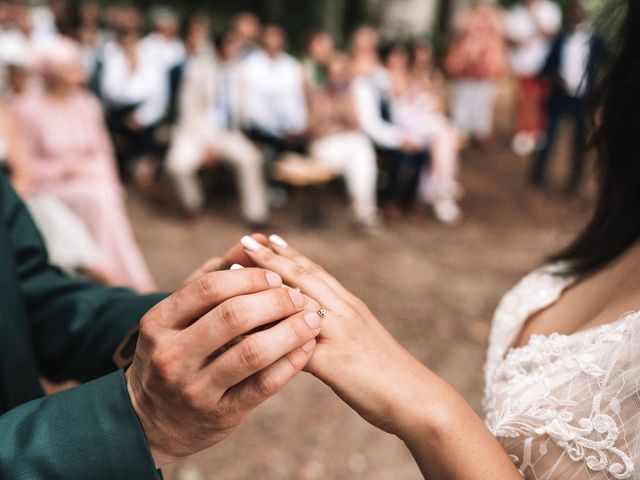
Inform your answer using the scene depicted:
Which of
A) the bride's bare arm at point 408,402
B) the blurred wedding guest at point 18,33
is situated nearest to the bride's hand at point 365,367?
the bride's bare arm at point 408,402

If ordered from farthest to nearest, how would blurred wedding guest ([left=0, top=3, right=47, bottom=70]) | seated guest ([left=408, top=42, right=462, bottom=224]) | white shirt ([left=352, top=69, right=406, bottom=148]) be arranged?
blurred wedding guest ([left=0, top=3, right=47, bottom=70]), seated guest ([left=408, top=42, right=462, bottom=224]), white shirt ([left=352, top=69, right=406, bottom=148])

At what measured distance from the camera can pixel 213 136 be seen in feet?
22.5

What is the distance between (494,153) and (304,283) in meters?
9.12

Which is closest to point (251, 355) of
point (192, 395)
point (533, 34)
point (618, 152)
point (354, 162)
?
point (192, 395)

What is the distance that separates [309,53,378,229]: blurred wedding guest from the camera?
255 inches

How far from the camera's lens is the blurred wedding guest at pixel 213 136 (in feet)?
21.7

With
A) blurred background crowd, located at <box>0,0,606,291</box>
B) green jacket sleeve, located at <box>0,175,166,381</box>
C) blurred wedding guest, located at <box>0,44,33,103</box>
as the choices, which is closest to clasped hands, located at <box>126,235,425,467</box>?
green jacket sleeve, located at <box>0,175,166,381</box>

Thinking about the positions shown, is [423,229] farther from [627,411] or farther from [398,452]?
[627,411]

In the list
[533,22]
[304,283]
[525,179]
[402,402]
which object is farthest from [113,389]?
[533,22]

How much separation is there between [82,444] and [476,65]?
960cm

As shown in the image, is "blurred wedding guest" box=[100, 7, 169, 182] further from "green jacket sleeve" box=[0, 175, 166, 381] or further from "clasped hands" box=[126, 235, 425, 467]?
"clasped hands" box=[126, 235, 425, 467]

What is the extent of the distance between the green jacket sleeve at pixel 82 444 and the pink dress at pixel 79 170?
370 centimetres

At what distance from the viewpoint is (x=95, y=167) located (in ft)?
16.3

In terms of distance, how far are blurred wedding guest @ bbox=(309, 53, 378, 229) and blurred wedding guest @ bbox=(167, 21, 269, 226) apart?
88 centimetres
